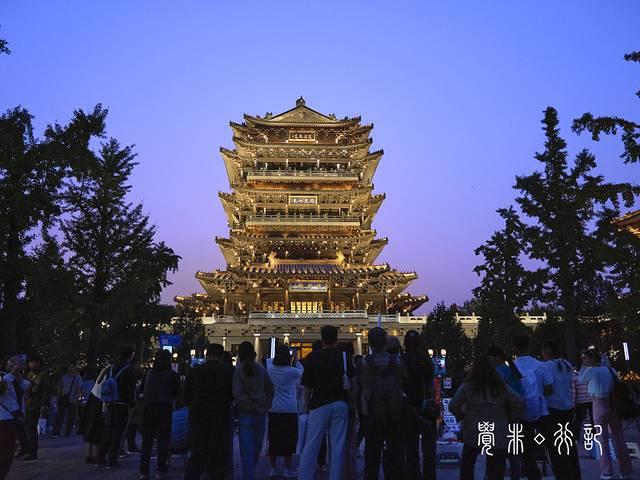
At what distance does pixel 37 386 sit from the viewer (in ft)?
39.3

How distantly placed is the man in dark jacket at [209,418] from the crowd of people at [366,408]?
0.01 metres

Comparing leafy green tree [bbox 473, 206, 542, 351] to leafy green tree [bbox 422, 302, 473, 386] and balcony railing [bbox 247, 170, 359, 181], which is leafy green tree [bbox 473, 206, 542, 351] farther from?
balcony railing [bbox 247, 170, 359, 181]

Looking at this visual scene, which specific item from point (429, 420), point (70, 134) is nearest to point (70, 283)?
point (70, 134)

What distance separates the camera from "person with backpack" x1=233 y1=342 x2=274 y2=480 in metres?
7.45

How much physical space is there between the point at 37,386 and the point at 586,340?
2846 cm

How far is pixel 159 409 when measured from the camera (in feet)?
29.3

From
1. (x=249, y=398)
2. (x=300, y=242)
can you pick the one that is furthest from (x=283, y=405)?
(x=300, y=242)

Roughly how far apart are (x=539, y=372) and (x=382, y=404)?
93.4 inches

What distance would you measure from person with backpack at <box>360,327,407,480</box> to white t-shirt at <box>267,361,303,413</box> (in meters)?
2.33

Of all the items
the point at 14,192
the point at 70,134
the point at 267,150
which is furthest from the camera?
the point at 267,150

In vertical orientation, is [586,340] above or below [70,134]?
below

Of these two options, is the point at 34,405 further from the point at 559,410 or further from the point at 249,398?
the point at 559,410

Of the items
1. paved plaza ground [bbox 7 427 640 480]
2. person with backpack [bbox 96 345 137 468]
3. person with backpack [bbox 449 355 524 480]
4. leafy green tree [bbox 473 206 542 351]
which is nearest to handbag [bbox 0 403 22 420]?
paved plaza ground [bbox 7 427 640 480]

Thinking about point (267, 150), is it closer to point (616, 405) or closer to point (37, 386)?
point (37, 386)
